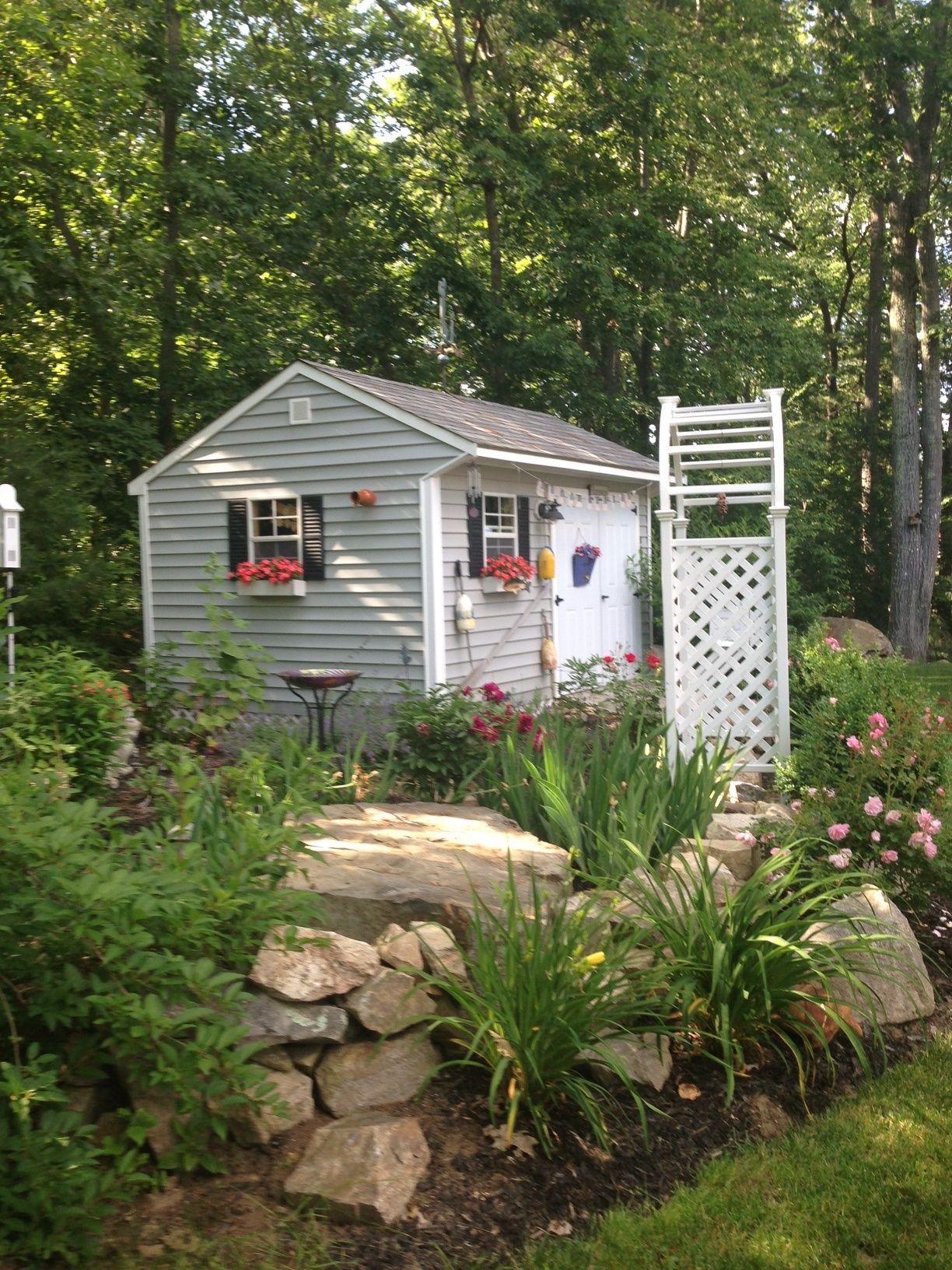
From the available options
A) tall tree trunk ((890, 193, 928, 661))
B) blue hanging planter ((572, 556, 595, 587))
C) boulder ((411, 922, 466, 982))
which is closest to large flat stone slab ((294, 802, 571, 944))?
boulder ((411, 922, 466, 982))

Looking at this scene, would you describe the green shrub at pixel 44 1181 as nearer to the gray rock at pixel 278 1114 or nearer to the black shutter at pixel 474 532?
the gray rock at pixel 278 1114

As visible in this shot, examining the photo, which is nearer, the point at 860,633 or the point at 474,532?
the point at 474,532

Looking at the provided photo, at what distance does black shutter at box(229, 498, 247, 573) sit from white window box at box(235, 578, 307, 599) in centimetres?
27

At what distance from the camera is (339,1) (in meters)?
17.4

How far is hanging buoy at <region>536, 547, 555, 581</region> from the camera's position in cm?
1079

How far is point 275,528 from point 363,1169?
7.90 metres

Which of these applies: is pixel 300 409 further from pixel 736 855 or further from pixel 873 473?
pixel 873 473

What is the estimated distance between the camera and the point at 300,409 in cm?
979

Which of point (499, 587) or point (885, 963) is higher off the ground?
point (499, 587)

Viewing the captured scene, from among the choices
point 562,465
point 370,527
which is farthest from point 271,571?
point 562,465

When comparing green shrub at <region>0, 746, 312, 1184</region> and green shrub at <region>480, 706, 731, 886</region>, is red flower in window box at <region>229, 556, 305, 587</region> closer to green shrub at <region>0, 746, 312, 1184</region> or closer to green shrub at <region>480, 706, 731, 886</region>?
green shrub at <region>480, 706, 731, 886</region>

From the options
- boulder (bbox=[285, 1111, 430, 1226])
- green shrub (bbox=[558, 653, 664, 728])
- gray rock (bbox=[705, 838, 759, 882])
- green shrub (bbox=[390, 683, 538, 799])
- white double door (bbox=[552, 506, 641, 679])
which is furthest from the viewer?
white double door (bbox=[552, 506, 641, 679])

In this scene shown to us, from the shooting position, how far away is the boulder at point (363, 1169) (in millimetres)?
2619

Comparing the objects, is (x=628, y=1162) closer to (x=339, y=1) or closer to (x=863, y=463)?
(x=339, y=1)
